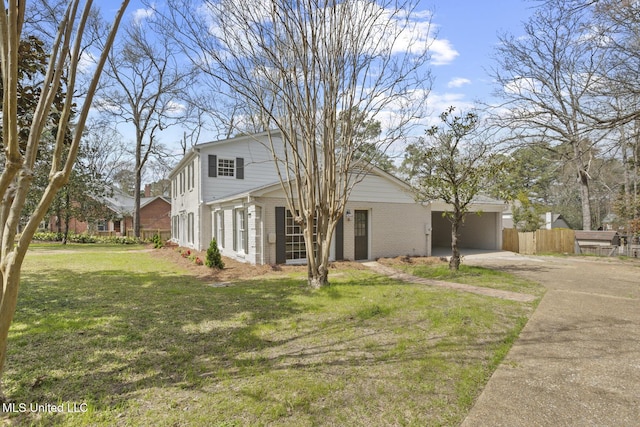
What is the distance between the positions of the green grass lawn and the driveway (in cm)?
22

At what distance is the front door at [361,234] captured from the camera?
13.5m

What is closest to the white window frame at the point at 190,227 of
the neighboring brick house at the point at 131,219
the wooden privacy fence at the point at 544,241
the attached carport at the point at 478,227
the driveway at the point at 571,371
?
the attached carport at the point at 478,227

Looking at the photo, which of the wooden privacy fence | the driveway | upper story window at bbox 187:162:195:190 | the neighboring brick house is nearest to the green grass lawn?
the driveway

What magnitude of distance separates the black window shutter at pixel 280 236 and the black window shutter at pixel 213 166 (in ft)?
17.2

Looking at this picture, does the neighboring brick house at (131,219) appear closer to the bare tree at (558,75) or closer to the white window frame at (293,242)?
the white window frame at (293,242)

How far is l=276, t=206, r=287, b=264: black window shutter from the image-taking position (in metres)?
11.8

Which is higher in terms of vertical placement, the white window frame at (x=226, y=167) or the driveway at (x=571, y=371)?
the white window frame at (x=226, y=167)

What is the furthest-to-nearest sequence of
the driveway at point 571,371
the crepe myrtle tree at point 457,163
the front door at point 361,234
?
the front door at point 361,234 < the crepe myrtle tree at point 457,163 < the driveway at point 571,371

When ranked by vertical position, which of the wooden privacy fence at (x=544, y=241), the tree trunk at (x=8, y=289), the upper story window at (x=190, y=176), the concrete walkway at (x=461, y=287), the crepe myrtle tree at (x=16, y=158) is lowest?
the concrete walkway at (x=461, y=287)

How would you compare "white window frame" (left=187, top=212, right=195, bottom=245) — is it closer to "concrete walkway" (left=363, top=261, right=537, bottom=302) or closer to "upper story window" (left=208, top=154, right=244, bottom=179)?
"upper story window" (left=208, top=154, right=244, bottom=179)

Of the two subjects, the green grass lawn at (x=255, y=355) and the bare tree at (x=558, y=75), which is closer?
the green grass lawn at (x=255, y=355)

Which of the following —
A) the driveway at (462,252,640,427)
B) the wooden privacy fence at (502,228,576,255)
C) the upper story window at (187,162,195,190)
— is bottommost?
the driveway at (462,252,640,427)

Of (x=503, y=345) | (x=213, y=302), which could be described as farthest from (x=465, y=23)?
(x=213, y=302)

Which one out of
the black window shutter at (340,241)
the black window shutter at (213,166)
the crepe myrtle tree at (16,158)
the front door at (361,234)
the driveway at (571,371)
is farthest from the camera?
the black window shutter at (213,166)
